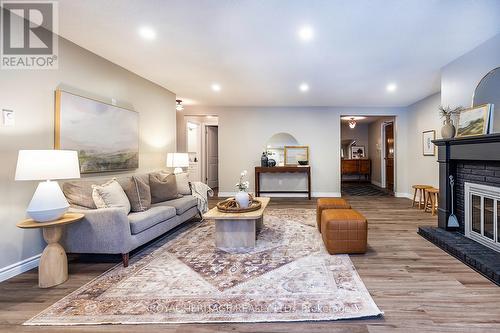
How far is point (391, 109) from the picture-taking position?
6586mm

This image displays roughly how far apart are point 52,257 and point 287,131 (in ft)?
18.5

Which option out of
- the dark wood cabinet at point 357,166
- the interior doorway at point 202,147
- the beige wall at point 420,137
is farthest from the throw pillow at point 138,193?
the dark wood cabinet at point 357,166

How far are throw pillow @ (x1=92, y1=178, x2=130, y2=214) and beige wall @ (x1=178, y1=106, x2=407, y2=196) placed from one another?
3.94 m

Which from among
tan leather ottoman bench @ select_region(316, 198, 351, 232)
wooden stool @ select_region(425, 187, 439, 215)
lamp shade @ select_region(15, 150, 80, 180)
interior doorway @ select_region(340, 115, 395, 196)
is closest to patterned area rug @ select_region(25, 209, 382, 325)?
tan leather ottoman bench @ select_region(316, 198, 351, 232)

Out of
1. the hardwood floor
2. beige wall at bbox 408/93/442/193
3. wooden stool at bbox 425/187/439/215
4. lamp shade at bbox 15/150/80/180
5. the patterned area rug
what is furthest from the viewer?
beige wall at bbox 408/93/442/193

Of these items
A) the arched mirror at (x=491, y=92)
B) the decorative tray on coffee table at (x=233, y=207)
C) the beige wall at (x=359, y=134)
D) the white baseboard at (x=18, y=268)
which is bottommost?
the white baseboard at (x=18, y=268)

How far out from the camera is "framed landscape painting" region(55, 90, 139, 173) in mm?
2844

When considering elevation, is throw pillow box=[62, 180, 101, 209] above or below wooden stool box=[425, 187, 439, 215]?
above

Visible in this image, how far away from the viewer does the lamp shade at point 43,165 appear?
2049 mm

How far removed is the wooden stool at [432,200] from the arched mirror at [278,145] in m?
3.24

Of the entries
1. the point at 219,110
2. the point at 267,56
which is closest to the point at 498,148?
the point at 267,56

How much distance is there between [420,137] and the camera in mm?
5809

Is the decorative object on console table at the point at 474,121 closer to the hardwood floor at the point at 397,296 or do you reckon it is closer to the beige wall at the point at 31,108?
the hardwood floor at the point at 397,296

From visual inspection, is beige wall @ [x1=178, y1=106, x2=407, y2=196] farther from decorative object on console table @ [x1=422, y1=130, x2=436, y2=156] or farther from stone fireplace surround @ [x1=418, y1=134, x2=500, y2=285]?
stone fireplace surround @ [x1=418, y1=134, x2=500, y2=285]
